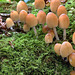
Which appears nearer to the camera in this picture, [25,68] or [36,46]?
[25,68]

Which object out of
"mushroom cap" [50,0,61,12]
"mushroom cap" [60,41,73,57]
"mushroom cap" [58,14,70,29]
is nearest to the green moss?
"mushroom cap" [60,41,73,57]

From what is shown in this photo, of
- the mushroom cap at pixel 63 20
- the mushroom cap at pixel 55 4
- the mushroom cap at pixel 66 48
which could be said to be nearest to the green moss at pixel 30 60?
the mushroom cap at pixel 66 48

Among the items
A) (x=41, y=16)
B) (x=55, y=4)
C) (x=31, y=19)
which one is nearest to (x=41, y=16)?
(x=41, y=16)

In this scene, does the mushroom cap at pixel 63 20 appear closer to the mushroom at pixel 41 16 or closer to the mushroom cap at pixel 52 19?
the mushroom cap at pixel 52 19

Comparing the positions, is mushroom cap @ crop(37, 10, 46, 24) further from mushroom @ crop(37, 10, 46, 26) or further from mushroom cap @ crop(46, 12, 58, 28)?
mushroom cap @ crop(46, 12, 58, 28)

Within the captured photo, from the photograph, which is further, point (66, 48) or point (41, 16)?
point (41, 16)

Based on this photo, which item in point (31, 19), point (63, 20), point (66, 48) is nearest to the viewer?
point (66, 48)

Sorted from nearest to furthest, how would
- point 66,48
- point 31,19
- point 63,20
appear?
point 66,48 < point 63,20 < point 31,19

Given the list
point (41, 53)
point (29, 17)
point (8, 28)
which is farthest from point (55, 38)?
point (8, 28)

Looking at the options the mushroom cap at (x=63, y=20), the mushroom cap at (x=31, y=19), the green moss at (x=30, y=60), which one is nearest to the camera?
the green moss at (x=30, y=60)

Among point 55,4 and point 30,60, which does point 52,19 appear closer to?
point 55,4

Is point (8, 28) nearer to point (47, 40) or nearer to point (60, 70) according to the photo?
point (47, 40)
